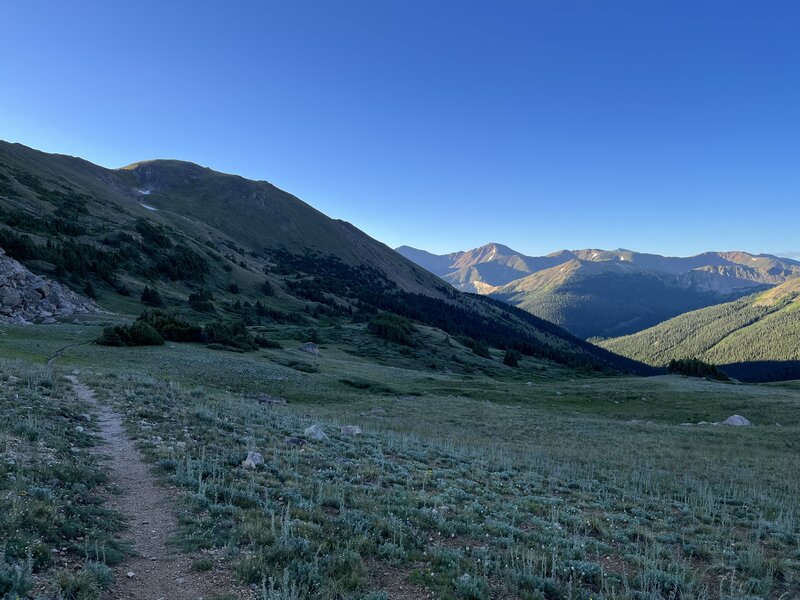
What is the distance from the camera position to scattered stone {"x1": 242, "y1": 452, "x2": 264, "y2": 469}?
13.9 metres

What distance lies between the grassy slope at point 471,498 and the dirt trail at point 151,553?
1.51ft

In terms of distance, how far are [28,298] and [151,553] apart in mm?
67584

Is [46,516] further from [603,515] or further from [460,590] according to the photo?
[603,515]

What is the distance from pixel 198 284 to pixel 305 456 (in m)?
113

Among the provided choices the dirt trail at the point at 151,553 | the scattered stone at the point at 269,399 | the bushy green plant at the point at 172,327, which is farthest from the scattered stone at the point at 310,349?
the dirt trail at the point at 151,553

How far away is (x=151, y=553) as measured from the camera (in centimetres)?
809

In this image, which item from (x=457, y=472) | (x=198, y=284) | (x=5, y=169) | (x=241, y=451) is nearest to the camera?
(x=241, y=451)

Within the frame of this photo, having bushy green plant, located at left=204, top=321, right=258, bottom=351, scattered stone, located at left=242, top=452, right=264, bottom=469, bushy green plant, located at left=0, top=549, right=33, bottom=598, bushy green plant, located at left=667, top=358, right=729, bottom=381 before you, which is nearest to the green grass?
bushy green plant, located at left=0, top=549, right=33, bottom=598

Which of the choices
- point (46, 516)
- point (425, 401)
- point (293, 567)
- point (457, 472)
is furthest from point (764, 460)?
point (46, 516)

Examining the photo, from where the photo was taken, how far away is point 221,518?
9.52m

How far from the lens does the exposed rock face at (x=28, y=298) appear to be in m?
53.5

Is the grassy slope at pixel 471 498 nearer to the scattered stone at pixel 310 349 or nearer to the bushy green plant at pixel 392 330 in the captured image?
the scattered stone at pixel 310 349

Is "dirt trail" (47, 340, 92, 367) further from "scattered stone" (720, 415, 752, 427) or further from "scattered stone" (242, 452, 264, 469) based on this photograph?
"scattered stone" (720, 415, 752, 427)

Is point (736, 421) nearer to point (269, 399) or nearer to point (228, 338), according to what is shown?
point (269, 399)
